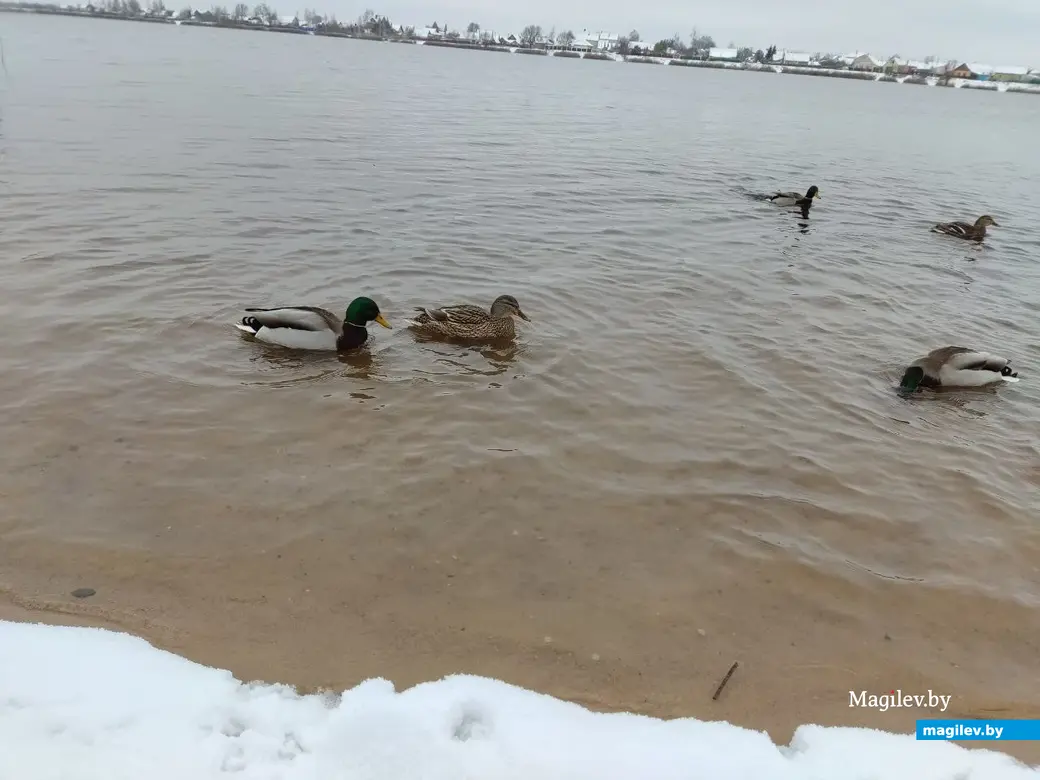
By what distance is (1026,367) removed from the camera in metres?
8.28

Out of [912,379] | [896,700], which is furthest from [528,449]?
[912,379]

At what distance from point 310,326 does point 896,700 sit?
579cm

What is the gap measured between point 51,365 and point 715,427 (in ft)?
19.8

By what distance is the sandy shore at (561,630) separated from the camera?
11.9ft

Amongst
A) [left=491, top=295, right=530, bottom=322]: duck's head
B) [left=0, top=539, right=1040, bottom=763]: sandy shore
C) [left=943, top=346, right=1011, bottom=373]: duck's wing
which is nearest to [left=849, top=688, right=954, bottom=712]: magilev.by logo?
[left=0, top=539, right=1040, bottom=763]: sandy shore

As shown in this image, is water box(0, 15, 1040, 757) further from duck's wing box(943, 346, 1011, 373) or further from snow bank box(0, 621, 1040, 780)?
duck's wing box(943, 346, 1011, 373)

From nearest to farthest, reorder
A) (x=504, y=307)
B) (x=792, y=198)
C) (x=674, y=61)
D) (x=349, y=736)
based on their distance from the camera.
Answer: (x=349, y=736)
(x=504, y=307)
(x=792, y=198)
(x=674, y=61)

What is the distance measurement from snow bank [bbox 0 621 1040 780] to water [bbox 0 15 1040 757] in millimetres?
205

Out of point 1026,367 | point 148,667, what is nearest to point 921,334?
point 1026,367

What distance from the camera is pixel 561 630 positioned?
13.1 feet

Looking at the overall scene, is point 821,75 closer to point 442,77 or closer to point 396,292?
point 442,77

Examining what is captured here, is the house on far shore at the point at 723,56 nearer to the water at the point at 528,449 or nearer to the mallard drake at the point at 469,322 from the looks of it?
the water at the point at 528,449

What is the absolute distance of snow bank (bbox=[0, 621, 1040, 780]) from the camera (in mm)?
2922

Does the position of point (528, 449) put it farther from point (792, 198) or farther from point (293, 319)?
point (792, 198)
